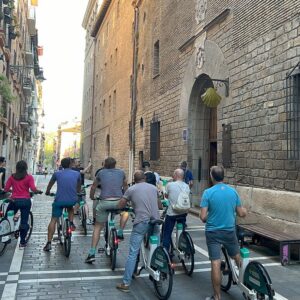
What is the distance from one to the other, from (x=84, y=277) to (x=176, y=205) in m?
1.80

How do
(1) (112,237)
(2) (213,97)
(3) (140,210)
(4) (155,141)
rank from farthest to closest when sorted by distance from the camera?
(4) (155,141) → (2) (213,97) → (1) (112,237) → (3) (140,210)

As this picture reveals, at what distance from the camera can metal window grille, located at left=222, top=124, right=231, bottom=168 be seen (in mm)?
10541

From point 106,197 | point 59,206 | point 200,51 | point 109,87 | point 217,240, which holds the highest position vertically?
point 109,87

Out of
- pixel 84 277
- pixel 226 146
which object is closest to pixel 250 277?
pixel 84 277

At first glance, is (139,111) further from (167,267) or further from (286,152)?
(167,267)

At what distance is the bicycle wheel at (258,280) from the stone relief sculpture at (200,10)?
10.1 m

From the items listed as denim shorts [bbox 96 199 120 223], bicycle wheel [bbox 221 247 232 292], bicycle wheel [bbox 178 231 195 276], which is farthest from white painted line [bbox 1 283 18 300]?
bicycle wheel [bbox 221 247 232 292]

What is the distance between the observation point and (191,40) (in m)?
13.7

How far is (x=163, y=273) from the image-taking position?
4.81 m

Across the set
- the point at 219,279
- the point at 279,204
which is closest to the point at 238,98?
the point at 279,204

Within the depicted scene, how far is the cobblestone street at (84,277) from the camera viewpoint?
4.95m

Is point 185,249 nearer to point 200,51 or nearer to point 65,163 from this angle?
point 65,163

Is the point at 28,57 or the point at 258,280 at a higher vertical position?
the point at 28,57

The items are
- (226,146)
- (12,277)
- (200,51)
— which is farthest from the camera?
(200,51)
